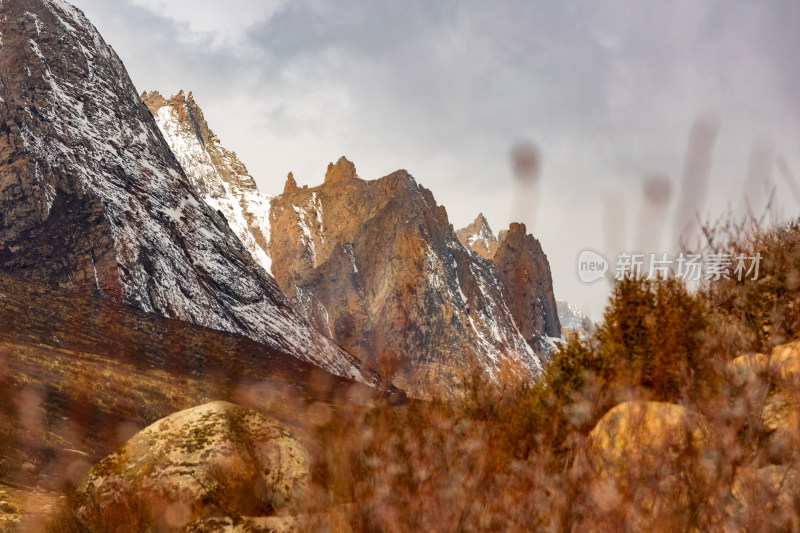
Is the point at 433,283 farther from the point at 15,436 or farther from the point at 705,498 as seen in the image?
the point at 705,498

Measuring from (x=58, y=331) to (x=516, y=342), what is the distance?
14380cm

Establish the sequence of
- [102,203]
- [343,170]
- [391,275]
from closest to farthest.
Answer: [102,203]
[391,275]
[343,170]

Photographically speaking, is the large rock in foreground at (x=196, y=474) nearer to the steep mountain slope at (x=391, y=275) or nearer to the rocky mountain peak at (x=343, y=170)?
the steep mountain slope at (x=391, y=275)

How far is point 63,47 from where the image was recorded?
81.0m

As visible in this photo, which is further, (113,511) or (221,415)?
(221,415)

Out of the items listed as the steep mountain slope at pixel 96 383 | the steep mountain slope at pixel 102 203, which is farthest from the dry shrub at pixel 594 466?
the steep mountain slope at pixel 102 203

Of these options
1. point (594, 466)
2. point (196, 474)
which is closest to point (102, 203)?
point (196, 474)

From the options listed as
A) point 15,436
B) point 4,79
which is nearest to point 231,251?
point 4,79

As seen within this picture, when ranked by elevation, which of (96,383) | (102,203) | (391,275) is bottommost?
(96,383)

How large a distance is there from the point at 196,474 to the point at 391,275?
14703 centimetres

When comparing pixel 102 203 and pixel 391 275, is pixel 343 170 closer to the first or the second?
pixel 391 275

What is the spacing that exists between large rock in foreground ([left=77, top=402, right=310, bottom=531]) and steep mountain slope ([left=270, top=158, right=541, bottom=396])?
4707 inches

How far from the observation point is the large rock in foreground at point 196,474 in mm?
7452

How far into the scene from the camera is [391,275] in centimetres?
15538
